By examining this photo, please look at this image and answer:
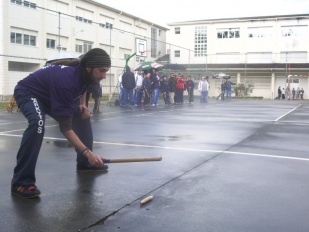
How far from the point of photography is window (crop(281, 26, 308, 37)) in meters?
53.3

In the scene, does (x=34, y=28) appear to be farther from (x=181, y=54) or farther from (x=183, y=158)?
(x=183, y=158)

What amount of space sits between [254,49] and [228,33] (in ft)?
14.5

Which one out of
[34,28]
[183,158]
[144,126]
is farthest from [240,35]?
[183,158]

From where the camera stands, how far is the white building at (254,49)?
52906 mm

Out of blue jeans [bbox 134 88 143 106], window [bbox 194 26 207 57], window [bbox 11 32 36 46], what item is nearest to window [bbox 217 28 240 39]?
window [bbox 194 26 207 57]

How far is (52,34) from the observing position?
3959cm

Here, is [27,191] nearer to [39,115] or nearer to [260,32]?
[39,115]

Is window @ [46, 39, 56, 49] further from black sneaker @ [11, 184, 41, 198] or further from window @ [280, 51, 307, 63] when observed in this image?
black sneaker @ [11, 184, 41, 198]

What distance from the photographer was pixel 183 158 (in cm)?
604

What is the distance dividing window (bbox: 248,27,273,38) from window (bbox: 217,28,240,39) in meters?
1.78

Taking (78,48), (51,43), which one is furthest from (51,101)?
(78,48)

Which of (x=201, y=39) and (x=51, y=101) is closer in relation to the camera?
(x=51, y=101)

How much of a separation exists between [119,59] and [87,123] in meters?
42.2

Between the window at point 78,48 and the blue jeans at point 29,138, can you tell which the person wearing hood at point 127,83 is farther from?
the window at point 78,48
